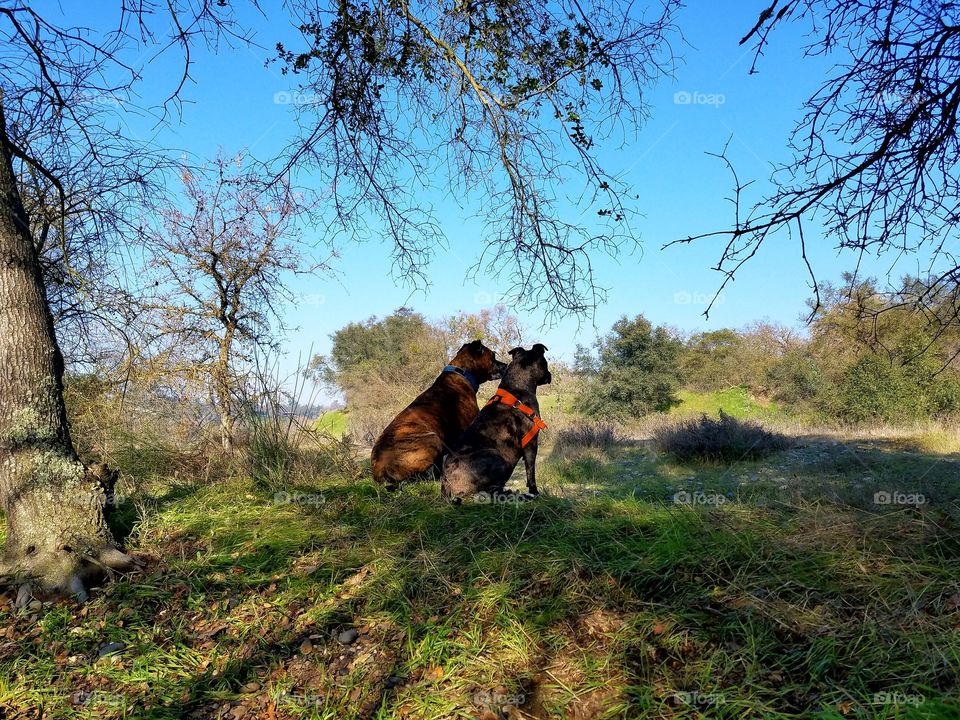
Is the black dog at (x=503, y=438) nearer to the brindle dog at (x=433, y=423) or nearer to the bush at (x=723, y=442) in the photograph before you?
the brindle dog at (x=433, y=423)

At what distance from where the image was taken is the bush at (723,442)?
1216cm

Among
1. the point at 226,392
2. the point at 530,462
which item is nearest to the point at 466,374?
the point at 530,462

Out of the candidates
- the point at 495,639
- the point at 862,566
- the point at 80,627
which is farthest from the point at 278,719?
the point at 862,566

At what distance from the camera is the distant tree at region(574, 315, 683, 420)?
86.1 ft

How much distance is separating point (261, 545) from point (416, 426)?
2300mm

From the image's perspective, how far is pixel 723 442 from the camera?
12.5m

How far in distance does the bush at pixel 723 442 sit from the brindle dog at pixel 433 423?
7.24m

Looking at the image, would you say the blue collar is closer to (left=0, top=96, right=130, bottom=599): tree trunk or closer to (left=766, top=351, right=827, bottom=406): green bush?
(left=0, top=96, right=130, bottom=599): tree trunk

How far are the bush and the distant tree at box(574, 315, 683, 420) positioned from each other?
1278 centimetres

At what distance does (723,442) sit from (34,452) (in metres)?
11.9

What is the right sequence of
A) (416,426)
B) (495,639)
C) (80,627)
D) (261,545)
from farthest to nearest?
(416,426) → (261,545) → (80,627) → (495,639)

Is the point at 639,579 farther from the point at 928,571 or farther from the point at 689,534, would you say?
the point at 928,571

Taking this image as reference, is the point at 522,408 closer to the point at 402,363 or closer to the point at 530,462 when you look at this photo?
the point at 530,462

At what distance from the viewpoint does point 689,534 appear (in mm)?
3645
